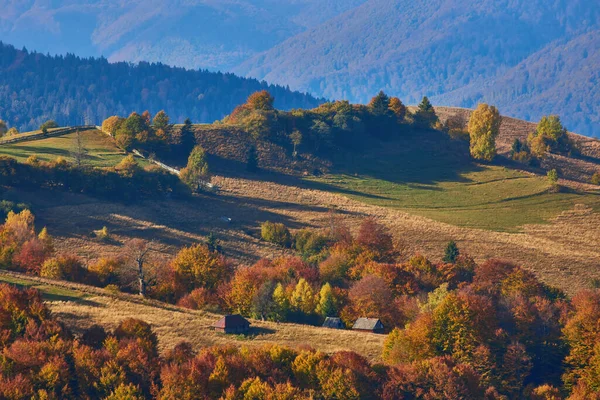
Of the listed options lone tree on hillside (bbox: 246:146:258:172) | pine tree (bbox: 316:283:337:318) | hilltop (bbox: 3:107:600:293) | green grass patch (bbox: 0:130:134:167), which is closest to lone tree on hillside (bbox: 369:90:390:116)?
hilltop (bbox: 3:107:600:293)

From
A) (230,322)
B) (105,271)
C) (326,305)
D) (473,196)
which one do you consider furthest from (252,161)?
(230,322)

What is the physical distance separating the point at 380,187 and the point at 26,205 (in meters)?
55.8

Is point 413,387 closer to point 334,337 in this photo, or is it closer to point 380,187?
point 334,337

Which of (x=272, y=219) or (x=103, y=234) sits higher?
(x=272, y=219)

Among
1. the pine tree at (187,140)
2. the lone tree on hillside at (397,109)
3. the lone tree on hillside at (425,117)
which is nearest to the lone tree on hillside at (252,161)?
the pine tree at (187,140)

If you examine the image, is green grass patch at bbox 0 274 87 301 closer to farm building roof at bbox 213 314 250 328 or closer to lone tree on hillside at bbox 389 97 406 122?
farm building roof at bbox 213 314 250 328

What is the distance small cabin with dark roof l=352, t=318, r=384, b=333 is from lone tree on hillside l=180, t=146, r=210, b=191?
162 ft

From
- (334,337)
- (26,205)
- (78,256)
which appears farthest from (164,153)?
(334,337)

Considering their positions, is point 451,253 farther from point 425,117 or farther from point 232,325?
point 425,117

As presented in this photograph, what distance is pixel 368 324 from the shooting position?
3206 inches

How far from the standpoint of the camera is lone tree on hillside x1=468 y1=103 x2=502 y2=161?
508ft

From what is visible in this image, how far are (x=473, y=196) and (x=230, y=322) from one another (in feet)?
238

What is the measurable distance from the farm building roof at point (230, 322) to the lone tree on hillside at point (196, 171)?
173ft

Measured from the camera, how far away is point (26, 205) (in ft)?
351
